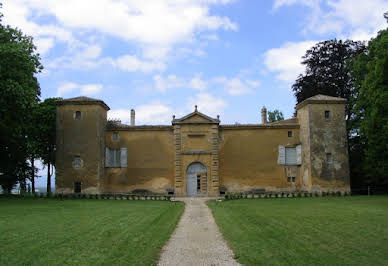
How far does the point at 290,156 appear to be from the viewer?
32.2m

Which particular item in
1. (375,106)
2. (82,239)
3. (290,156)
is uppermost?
(375,106)

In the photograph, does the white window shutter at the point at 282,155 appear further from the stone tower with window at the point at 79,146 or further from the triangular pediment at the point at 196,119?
the stone tower with window at the point at 79,146

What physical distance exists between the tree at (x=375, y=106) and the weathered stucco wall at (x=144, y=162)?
15.4m

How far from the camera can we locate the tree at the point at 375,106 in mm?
24375

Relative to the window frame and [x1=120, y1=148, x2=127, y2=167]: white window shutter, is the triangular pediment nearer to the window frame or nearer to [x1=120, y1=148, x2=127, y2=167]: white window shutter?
[x1=120, y1=148, x2=127, y2=167]: white window shutter

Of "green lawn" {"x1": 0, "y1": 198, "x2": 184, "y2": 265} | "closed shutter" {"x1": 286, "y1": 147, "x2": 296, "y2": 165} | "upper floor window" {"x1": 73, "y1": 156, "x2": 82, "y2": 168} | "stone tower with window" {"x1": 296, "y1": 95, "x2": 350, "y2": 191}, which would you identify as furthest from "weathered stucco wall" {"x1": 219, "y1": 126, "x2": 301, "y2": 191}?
"green lawn" {"x1": 0, "y1": 198, "x2": 184, "y2": 265}

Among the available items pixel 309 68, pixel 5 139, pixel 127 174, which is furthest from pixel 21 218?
pixel 309 68

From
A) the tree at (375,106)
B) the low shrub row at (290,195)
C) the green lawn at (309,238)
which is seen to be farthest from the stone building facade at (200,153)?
the green lawn at (309,238)

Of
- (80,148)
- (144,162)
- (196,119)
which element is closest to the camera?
(80,148)

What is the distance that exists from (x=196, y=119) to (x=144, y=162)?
571cm

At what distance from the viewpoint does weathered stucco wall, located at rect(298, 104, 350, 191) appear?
→ 29984 mm

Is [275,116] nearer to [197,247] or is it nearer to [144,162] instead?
[144,162]

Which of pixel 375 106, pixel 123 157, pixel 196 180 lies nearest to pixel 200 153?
pixel 196 180

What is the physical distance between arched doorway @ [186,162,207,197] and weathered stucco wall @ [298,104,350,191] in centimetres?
839
